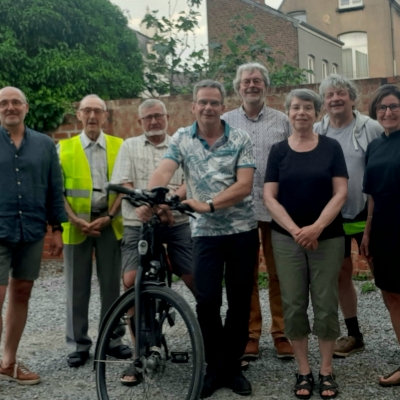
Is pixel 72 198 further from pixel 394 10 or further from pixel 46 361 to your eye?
pixel 394 10

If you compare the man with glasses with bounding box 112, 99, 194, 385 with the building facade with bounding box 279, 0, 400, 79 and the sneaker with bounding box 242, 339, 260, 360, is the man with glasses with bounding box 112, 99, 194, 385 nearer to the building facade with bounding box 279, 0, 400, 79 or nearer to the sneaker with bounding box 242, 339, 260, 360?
the sneaker with bounding box 242, 339, 260, 360

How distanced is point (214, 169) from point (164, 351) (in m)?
1.25

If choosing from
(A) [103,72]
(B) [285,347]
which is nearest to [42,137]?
(B) [285,347]

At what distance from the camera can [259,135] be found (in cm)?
549

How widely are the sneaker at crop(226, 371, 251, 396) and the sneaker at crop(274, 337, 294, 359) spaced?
0.72 metres

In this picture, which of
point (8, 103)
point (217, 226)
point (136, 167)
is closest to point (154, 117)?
point (136, 167)

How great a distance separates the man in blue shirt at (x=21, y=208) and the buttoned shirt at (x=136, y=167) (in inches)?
17.7

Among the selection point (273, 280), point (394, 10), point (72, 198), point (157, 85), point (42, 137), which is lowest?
point (273, 280)

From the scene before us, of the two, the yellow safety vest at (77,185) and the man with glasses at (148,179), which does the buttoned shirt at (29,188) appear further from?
the man with glasses at (148,179)

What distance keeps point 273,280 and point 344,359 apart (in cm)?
80

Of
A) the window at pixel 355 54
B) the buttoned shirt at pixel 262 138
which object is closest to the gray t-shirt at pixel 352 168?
the buttoned shirt at pixel 262 138

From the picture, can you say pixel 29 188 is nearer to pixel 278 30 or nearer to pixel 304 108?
pixel 304 108

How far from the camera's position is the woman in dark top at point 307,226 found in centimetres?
467

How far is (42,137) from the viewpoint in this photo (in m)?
5.29
